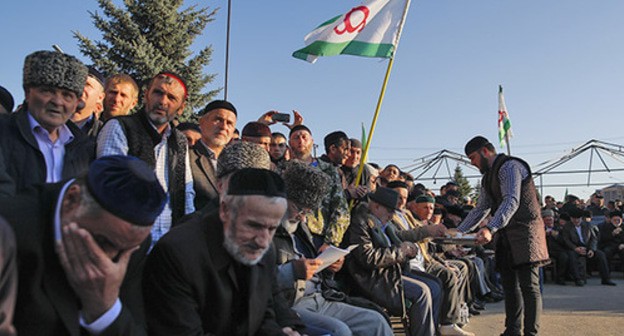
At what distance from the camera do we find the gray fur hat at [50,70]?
2348 millimetres

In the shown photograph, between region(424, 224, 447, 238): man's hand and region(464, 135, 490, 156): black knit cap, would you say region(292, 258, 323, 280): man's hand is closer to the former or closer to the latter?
region(424, 224, 447, 238): man's hand

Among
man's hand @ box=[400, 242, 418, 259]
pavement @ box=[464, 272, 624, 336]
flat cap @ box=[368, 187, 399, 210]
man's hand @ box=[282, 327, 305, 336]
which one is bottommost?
pavement @ box=[464, 272, 624, 336]

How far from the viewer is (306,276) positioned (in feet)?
9.75

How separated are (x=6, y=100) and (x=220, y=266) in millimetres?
2034

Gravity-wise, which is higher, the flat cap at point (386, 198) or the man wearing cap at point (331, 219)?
the flat cap at point (386, 198)

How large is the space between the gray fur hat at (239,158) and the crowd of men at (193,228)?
11 mm

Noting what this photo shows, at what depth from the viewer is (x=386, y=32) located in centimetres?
555

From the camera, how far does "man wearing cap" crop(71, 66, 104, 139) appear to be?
3.33 meters

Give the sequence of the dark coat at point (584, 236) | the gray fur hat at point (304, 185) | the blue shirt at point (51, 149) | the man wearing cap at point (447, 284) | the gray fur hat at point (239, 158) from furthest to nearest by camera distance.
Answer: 1. the dark coat at point (584, 236)
2. the man wearing cap at point (447, 284)
3. the gray fur hat at point (304, 185)
4. the gray fur hat at point (239, 158)
5. the blue shirt at point (51, 149)

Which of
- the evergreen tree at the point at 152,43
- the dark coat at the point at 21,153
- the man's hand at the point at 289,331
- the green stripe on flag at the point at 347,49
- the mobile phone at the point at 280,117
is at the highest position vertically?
the evergreen tree at the point at 152,43

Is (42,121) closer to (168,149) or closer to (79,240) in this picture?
(168,149)

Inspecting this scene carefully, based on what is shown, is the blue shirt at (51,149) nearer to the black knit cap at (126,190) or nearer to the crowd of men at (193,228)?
the crowd of men at (193,228)

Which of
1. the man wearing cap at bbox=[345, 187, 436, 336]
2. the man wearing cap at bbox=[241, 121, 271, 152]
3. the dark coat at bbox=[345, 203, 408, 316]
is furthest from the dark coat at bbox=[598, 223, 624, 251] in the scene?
the man wearing cap at bbox=[241, 121, 271, 152]

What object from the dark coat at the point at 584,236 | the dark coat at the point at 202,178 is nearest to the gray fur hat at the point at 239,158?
the dark coat at the point at 202,178
